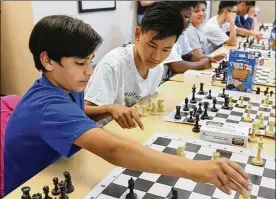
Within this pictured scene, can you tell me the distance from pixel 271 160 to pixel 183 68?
1.32 metres

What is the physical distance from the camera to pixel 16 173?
118 centimetres

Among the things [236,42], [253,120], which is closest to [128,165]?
[253,120]

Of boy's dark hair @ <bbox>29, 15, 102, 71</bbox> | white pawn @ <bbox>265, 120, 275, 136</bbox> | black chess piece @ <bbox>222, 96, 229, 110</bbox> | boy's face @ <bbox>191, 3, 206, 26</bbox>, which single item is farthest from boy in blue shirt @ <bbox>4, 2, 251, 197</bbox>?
boy's face @ <bbox>191, 3, 206, 26</bbox>

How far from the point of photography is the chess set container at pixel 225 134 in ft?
4.31

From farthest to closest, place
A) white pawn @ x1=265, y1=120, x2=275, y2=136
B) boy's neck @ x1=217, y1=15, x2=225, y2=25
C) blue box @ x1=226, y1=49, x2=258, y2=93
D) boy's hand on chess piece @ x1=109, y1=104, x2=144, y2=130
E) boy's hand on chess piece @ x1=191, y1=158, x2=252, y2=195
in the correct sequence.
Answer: boy's neck @ x1=217, y1=15, x2=225, y2=25 → blue box @ x1=226, y1=49, x2=258, y2=93 → white pawn @ x1=265, y1=120, x2=275, y2=136 → boy's hand on chess piece @ x1=109, y1=104, x2=144, y2=130 → boy's hand on chess piece @ x1=191, y1=158, x2=252, y2=195

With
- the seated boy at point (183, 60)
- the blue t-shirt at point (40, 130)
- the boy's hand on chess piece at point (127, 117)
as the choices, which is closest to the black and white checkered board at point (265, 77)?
the seated boy at point (183, 60)

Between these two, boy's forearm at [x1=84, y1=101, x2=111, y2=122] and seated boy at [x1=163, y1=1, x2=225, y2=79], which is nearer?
boy's forearm at [x1=84, y1=101, x2=111, y2=122]

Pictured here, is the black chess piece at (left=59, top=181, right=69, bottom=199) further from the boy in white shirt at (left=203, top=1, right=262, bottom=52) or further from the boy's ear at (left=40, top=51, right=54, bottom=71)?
the boy in white shirt at (left=203, top=1, right=262, bottom=52)

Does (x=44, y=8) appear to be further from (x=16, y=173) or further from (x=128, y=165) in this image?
(x=128, y=165)

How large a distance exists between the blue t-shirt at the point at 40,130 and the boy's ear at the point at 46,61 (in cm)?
5

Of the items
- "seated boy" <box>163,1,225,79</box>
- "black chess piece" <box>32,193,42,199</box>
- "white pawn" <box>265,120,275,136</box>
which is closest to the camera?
"black chess piece" <box>32,193,42,199</box>

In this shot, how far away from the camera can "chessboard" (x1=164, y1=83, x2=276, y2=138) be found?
157 cm

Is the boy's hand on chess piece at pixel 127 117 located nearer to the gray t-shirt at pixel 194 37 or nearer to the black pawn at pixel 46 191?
the black pawn at pixel 46 191

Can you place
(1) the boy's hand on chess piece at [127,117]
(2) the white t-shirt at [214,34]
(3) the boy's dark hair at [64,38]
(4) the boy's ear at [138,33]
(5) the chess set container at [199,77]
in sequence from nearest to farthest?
(3) the boy's dark hair at [64,38] → (1) the boy's hand on chess piece at [127,117] → (4) the boy's ear at [138,33] → (5) the chess set container at [199,77] → (2) the white t-shirt at [214,34]
